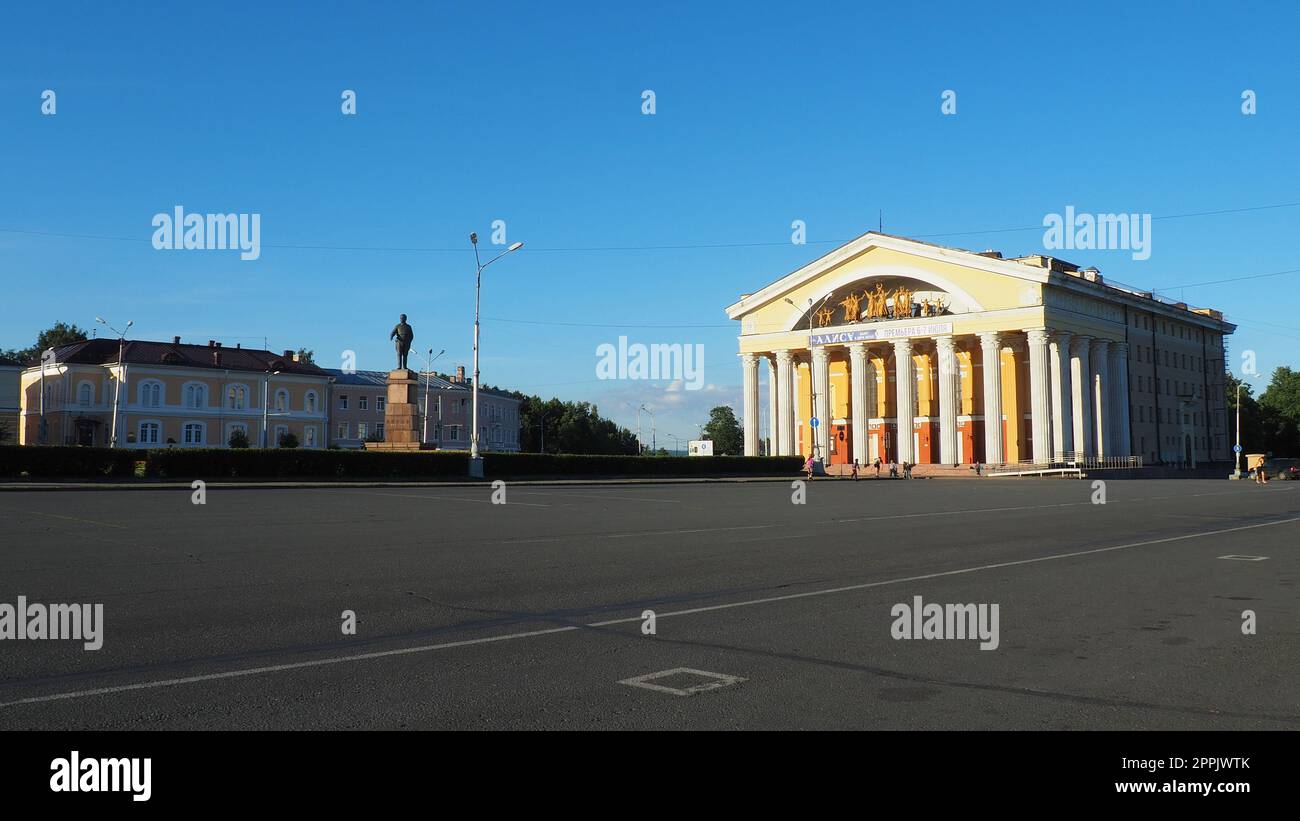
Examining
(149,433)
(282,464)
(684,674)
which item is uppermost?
(149,433)

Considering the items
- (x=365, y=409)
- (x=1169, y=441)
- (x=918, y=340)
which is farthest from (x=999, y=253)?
(x=365, y=409)

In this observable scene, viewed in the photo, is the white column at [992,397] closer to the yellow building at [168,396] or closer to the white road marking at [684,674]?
the yellow building at [168,396]

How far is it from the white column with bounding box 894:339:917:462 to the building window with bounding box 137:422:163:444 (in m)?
60.1

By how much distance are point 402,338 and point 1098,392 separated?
57537 millimetres

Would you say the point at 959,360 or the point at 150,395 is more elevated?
the point at 959,360

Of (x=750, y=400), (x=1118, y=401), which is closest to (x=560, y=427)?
(x=750, y=400)

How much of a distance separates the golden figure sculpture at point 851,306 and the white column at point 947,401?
8.78 metres

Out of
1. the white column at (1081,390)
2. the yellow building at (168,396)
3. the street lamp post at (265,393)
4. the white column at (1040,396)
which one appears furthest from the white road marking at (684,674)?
the street lamp post at (265,393)

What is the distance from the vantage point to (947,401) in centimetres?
7281

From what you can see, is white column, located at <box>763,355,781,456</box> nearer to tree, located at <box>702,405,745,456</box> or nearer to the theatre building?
the theatre building

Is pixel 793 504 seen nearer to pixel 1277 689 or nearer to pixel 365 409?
pixel 1277 689

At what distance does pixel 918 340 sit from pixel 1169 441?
1278 inches

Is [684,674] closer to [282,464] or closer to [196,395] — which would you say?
[282,464]

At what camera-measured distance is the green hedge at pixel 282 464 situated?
3531 centimetres
